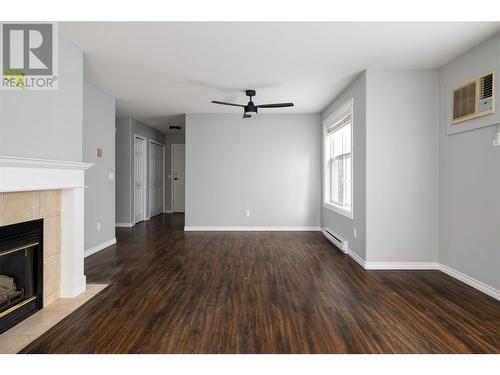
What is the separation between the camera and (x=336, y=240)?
4.82 meters

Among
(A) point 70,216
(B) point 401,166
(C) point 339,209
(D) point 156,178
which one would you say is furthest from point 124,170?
(B) point 401,166

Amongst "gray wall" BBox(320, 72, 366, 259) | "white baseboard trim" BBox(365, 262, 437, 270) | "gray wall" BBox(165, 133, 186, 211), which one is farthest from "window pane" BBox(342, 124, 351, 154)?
"gray wall" BBox(165, 133, 186, 211)

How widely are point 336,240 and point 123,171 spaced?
492 centimetres

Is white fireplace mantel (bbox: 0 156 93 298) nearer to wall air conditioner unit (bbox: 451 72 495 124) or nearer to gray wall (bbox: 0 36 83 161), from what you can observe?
gray wall (bbox: 0 36 83 161)

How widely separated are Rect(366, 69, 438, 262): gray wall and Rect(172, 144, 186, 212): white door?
22.1 feet

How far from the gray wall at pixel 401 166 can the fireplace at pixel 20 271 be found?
3557mm

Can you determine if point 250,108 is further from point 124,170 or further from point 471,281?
point 124,170

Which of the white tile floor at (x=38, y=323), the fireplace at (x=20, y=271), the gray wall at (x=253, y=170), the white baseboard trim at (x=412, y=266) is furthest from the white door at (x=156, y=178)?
the white baseboard trim at (x=412, y=266)

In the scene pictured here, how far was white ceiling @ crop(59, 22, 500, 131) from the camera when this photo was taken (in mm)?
2660

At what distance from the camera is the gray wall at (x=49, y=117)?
7.27 feet

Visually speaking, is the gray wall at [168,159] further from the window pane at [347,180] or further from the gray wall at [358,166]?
the gray wall at [358,166]
